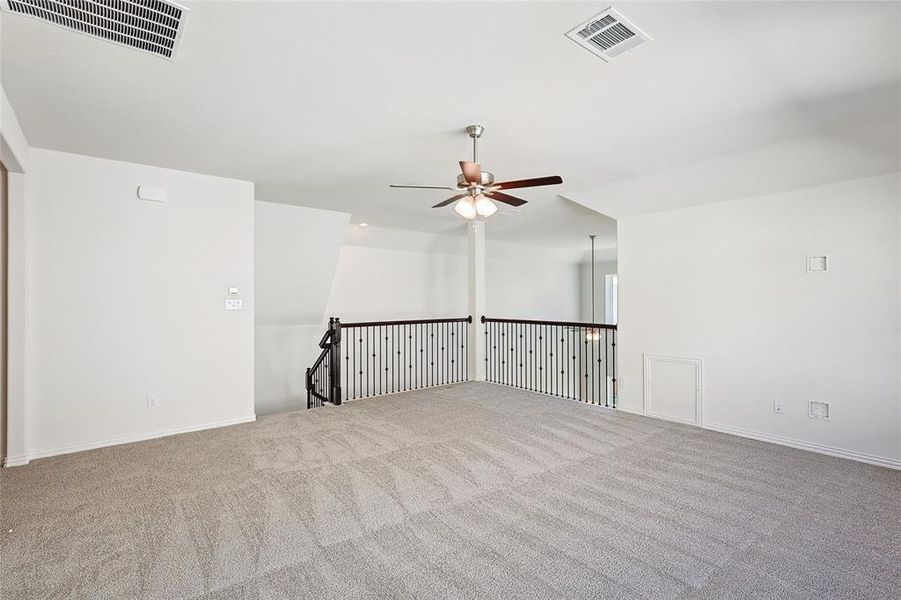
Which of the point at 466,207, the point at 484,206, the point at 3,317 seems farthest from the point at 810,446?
the point at 3,317

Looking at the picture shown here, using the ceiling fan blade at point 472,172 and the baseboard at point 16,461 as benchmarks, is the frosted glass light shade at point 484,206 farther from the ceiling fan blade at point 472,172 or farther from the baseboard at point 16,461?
the baseboard at point 16,461

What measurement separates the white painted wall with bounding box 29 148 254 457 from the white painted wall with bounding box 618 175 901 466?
4.69 meters

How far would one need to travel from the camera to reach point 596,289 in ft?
38.4

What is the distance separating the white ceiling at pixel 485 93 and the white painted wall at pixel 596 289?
7.12 m

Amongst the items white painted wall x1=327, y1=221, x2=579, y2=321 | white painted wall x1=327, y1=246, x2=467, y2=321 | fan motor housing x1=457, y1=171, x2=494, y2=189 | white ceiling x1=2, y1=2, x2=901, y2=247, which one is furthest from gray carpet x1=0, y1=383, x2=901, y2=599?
white painted wall x1=327, y1=221, x2=579, y2=321

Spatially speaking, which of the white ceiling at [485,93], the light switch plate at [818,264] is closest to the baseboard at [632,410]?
the light switch plate at [818,264]

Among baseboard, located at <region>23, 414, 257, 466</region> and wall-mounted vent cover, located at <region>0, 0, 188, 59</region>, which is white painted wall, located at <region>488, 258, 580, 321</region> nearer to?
baseboard, located at <region>23, 414, 257, 466</region>

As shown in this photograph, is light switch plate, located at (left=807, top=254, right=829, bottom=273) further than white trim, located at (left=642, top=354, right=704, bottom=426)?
No

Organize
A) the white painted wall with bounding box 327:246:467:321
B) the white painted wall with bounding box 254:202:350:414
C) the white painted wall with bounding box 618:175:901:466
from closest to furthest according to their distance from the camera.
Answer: the white painted wall with bounding box 618:175:901:466 < the white painted wall with bounding box 254:202:350:414 < the white painted wall with bounding box 327:246:467:321

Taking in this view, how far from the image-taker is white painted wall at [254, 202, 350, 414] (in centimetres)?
626

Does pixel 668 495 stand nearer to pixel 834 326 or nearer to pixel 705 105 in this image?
pixel 834 326

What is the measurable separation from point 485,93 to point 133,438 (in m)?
4.40

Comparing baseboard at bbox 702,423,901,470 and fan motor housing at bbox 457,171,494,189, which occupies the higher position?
fan motor housing at bbox 457,171,494,189

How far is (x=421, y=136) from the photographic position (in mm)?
3465
